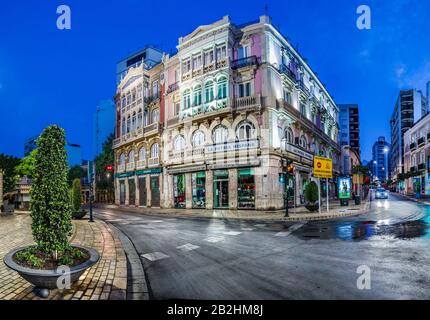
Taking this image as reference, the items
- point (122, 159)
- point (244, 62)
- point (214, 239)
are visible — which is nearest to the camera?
point (214, 239)

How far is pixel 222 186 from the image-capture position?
75.4ft

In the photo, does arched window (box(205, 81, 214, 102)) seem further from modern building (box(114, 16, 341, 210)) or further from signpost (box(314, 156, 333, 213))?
signpost (box(314, 156, 333, 213))

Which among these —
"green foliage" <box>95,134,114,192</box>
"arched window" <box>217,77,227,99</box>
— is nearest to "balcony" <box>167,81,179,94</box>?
"arched window" <box>217,77,227,99</box>

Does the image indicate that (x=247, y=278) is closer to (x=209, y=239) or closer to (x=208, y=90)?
(x=209, y=239)

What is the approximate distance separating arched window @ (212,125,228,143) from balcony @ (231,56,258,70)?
5163 millimetres

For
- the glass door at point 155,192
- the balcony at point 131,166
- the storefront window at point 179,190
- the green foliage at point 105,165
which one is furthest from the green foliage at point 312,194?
the green foliage at point 105,165

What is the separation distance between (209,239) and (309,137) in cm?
2444

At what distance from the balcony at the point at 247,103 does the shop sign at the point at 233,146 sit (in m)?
2.62

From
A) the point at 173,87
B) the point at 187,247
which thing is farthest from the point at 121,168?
the point at 187,247

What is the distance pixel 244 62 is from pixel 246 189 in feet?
34.5

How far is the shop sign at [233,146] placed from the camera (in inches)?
829

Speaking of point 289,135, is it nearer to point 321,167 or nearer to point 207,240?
point 321,167

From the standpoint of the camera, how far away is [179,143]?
1053 inches
